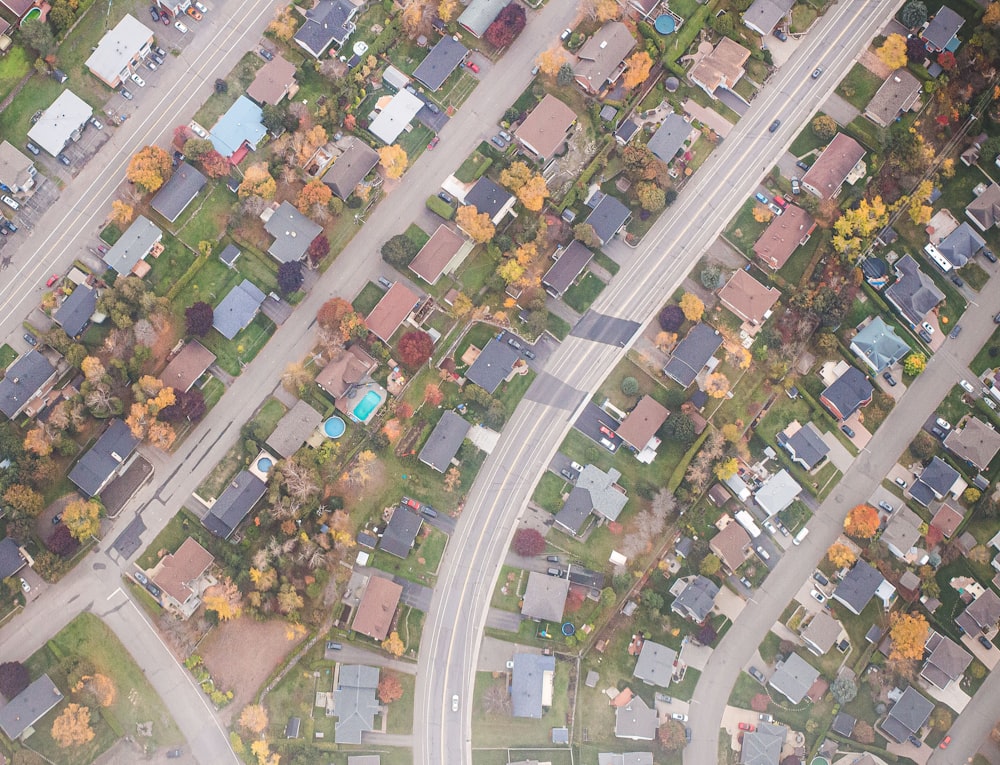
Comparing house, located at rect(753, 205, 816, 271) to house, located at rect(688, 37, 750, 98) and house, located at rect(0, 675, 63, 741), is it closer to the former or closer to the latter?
house, located at rect(688, 37, 750, 98)

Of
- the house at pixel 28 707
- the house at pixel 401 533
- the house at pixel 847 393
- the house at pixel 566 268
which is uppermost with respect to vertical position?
the house at pixel 847 393

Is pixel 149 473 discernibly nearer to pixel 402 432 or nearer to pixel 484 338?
pixel 402 432

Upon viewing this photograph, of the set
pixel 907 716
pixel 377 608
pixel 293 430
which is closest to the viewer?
pixel 907 716

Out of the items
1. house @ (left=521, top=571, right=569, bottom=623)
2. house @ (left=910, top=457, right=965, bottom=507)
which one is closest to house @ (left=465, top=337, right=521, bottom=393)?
house @ (left=521, top=571, right=569, bottom=623)

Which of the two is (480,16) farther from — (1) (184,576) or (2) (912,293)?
(1) (184,576)

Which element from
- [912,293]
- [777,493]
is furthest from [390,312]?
[912,293]

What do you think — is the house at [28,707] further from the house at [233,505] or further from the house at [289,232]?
the house at [289,232]

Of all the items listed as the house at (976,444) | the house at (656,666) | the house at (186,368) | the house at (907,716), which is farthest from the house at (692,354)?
the house at (186,368)
